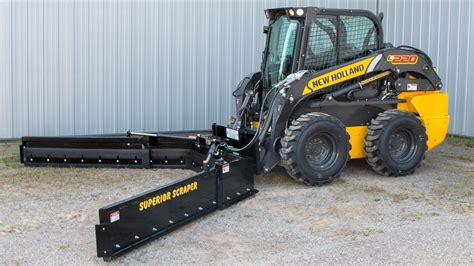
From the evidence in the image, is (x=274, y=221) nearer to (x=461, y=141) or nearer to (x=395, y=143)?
(x=395, y=143)

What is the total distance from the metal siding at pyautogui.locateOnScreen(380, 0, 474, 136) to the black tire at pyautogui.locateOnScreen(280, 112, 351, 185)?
16.4 ft

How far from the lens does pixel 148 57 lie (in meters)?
11.1

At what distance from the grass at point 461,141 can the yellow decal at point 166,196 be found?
648 cm

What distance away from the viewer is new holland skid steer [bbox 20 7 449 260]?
6.85 metres

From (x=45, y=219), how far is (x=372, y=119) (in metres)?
4.26

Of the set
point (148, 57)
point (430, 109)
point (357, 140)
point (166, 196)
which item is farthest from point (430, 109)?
point (148, 57)

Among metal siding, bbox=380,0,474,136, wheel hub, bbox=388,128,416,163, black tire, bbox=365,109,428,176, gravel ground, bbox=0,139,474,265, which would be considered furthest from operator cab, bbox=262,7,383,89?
metal siding, bbox=380,0,474,136

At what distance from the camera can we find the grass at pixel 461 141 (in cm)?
1033

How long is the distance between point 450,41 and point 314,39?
5.00m

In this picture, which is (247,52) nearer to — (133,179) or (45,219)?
(133,179)

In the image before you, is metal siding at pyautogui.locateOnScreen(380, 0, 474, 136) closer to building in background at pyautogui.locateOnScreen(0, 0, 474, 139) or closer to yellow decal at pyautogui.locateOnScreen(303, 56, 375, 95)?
building in background at pyautogui.locateOnScreen(0, 0, 474, 139)

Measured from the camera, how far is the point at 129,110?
11.0 m

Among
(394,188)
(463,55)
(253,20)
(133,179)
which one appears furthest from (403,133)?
(253,20)

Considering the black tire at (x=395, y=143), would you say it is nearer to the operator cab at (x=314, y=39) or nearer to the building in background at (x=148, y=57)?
the operator cab at (x=314, y=39)
